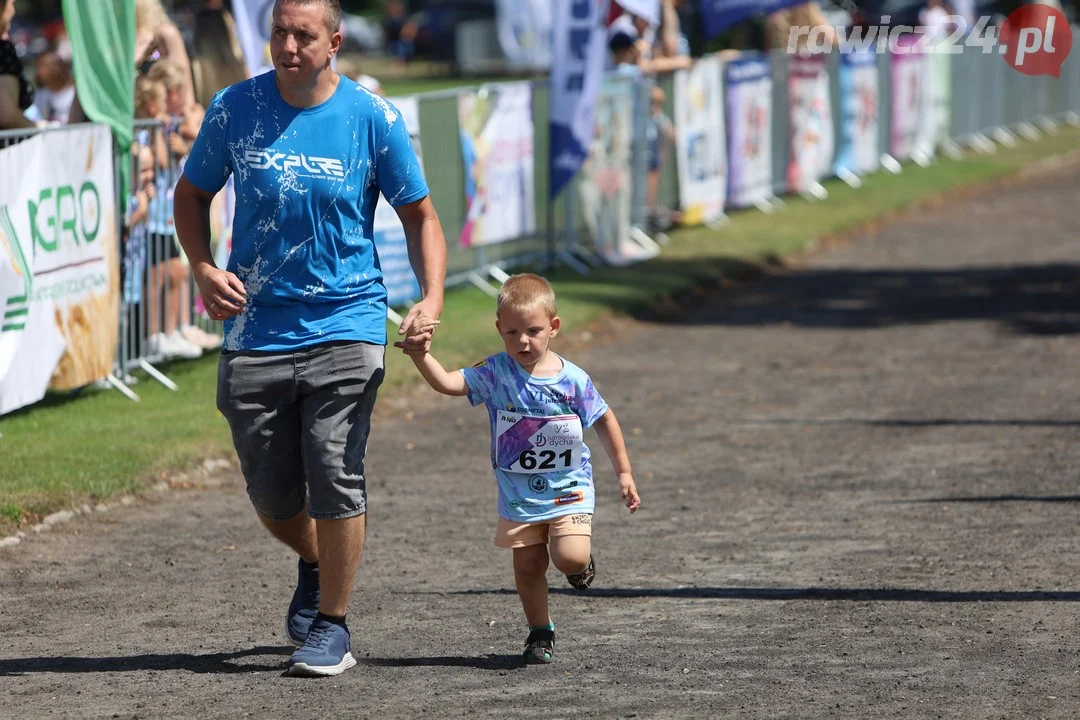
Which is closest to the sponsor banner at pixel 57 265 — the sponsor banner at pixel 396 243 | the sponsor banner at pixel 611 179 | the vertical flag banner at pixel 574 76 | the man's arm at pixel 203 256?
the sponsor banner at pixel 396 243

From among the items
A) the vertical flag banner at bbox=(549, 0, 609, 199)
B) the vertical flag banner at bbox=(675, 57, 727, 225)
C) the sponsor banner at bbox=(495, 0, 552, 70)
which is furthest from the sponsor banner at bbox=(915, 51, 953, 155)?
the sponsor banner at bbox=(495, 0, 552, 70)

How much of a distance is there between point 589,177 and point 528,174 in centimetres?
115

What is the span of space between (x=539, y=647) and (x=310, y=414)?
1043 mm

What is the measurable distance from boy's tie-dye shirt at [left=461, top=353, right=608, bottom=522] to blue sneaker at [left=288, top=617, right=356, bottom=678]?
637 mm

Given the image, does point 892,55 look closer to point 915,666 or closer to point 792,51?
point 792,51

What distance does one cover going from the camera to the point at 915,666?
17.7 feet

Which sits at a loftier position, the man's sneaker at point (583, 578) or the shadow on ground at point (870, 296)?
the man's sneaker at point (583, 578)

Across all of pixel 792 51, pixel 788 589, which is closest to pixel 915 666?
pixel 788 589

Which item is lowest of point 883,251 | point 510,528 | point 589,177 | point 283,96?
point 883,251

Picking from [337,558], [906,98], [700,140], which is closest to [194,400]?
[337,558]

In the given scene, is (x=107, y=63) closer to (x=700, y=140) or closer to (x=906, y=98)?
(x=700, y=140)

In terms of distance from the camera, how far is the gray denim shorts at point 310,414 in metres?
5.23

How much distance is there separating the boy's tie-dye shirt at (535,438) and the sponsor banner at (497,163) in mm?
8434

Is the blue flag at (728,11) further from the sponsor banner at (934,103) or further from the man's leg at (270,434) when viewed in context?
the man's leg at (270,434)
